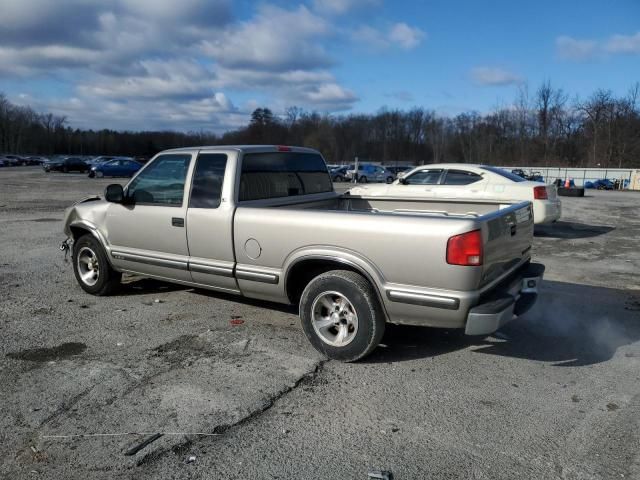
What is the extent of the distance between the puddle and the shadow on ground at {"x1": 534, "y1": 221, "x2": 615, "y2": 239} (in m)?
10.7

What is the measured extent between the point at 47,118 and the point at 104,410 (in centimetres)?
15175

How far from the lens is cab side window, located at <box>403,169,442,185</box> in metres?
11.6

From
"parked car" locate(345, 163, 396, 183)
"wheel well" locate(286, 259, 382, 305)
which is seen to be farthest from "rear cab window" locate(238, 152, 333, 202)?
"parked car" locate(345, 163, 396, 183)

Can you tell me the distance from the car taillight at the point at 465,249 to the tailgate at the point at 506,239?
130mm

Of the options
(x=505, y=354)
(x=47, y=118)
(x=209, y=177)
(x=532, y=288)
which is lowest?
(x=505, y=354)

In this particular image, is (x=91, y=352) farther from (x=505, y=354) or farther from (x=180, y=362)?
(x=505, y=354)

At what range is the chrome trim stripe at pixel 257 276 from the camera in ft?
15.1

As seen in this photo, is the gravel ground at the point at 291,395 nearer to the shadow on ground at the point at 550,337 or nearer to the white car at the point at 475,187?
the shadow on ground at the point at 550,337

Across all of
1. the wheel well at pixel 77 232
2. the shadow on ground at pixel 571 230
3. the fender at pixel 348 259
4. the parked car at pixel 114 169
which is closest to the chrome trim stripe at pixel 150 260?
the wheel well at pixel 77 232

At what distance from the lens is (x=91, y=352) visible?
4477 millimetres

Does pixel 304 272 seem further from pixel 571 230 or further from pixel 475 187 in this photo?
pixel 571 230

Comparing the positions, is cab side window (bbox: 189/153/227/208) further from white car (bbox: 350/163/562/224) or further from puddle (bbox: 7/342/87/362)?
white car (bbox: 350/163/562/224)

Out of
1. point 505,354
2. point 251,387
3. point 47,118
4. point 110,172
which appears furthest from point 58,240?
point 47,118

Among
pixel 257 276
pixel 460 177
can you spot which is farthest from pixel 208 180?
pixel 460 177
